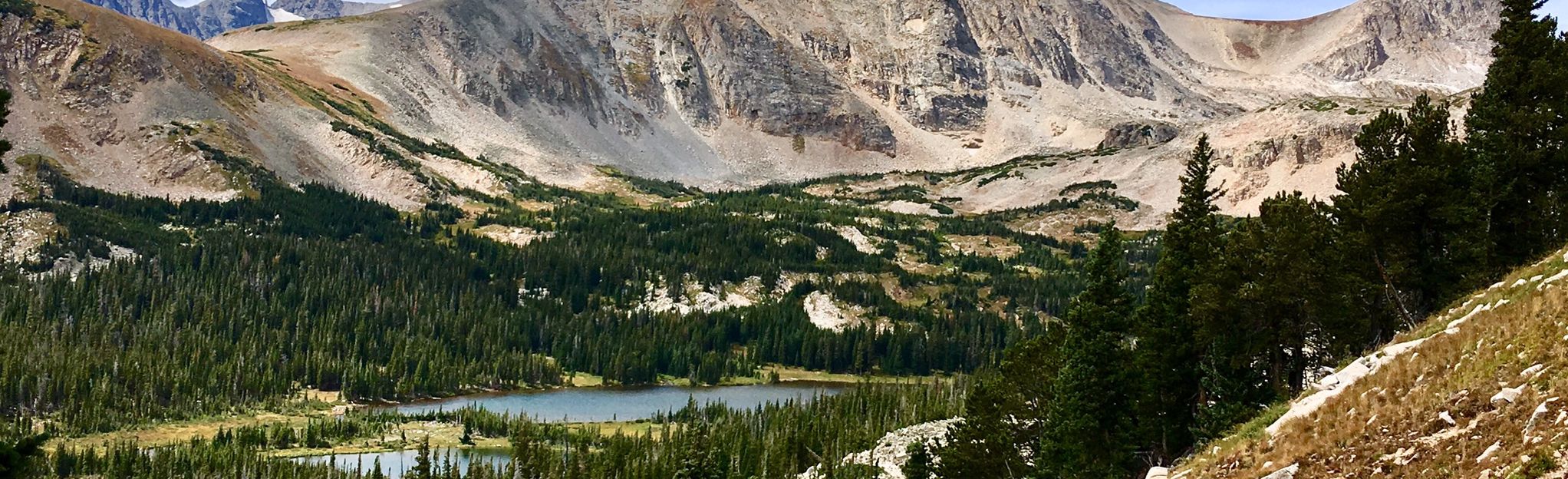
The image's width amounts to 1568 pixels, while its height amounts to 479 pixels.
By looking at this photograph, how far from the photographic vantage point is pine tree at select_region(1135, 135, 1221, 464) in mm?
58094

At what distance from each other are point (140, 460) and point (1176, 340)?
97.4 m

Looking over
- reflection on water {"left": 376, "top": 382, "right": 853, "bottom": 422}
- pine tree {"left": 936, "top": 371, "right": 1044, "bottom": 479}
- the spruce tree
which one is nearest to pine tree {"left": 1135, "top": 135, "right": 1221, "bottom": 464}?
the spruce tree

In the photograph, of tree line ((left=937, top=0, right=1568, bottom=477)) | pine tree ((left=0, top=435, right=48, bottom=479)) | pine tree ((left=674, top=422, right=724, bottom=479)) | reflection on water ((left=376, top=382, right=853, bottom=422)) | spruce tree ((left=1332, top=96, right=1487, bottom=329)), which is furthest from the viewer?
reflection on water ((left=376, top=382, right=853, bottom=422))

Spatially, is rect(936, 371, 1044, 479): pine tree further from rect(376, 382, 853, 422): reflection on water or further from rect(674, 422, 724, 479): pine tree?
rect(376, 382, 853, 422): reflection on water

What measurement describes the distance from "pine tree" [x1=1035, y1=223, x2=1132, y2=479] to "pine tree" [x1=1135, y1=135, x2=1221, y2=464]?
4.21 ft

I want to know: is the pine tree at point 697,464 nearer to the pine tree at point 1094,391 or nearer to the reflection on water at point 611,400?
the pine tree at point 1094,391

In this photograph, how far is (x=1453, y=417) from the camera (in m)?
29.1

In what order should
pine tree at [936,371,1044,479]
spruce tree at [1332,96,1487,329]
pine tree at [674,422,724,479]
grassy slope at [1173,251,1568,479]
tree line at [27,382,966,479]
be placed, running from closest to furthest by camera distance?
grassy slope at [1173,251,1568,479]
spruce tree at [1332,96,1487,329]
pine tree at [936,371,1044,479]
pine tree at [674,422,724,479]
tree line at [27,382,966,479]

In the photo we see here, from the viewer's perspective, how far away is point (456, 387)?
18350 cm

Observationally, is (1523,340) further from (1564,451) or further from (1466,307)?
(1466,307)

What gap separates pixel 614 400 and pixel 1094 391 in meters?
129

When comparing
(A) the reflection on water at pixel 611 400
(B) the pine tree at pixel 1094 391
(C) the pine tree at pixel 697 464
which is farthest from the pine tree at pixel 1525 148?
(A) the reflection on water at pixel 611 400

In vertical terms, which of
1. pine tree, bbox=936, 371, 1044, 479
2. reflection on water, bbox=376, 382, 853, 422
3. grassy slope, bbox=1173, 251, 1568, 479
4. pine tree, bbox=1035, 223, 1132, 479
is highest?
grassy slope, bbox=1173, 251, 1568, 479

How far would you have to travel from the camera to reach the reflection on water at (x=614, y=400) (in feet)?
543
